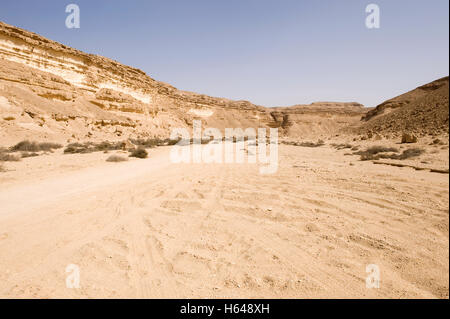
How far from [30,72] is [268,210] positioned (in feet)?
81.2

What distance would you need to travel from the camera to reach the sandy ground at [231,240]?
71.9 inches

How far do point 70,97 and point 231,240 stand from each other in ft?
81.4

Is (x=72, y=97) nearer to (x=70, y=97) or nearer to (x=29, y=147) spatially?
(x=70, y=97)

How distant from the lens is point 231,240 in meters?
2.57

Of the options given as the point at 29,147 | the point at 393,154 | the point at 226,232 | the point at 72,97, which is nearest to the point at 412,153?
the point at 393,154

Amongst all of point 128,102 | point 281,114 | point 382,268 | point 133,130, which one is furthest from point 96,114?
point 281,114

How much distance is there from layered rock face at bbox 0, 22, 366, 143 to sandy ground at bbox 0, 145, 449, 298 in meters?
14.6

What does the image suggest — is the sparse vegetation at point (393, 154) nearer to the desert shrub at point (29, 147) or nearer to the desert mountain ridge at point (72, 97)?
the desert mountain ridge at point (72, 97)

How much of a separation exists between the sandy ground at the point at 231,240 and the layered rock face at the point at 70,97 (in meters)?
14.6

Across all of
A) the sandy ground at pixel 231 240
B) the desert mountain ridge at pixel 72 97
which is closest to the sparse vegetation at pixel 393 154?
the sandy ground at pixel 231 240

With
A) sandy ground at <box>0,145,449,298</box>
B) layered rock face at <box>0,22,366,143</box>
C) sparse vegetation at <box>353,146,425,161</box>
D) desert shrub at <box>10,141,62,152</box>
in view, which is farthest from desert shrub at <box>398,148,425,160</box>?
layered rock face at <box>0,22,366,143</box>
